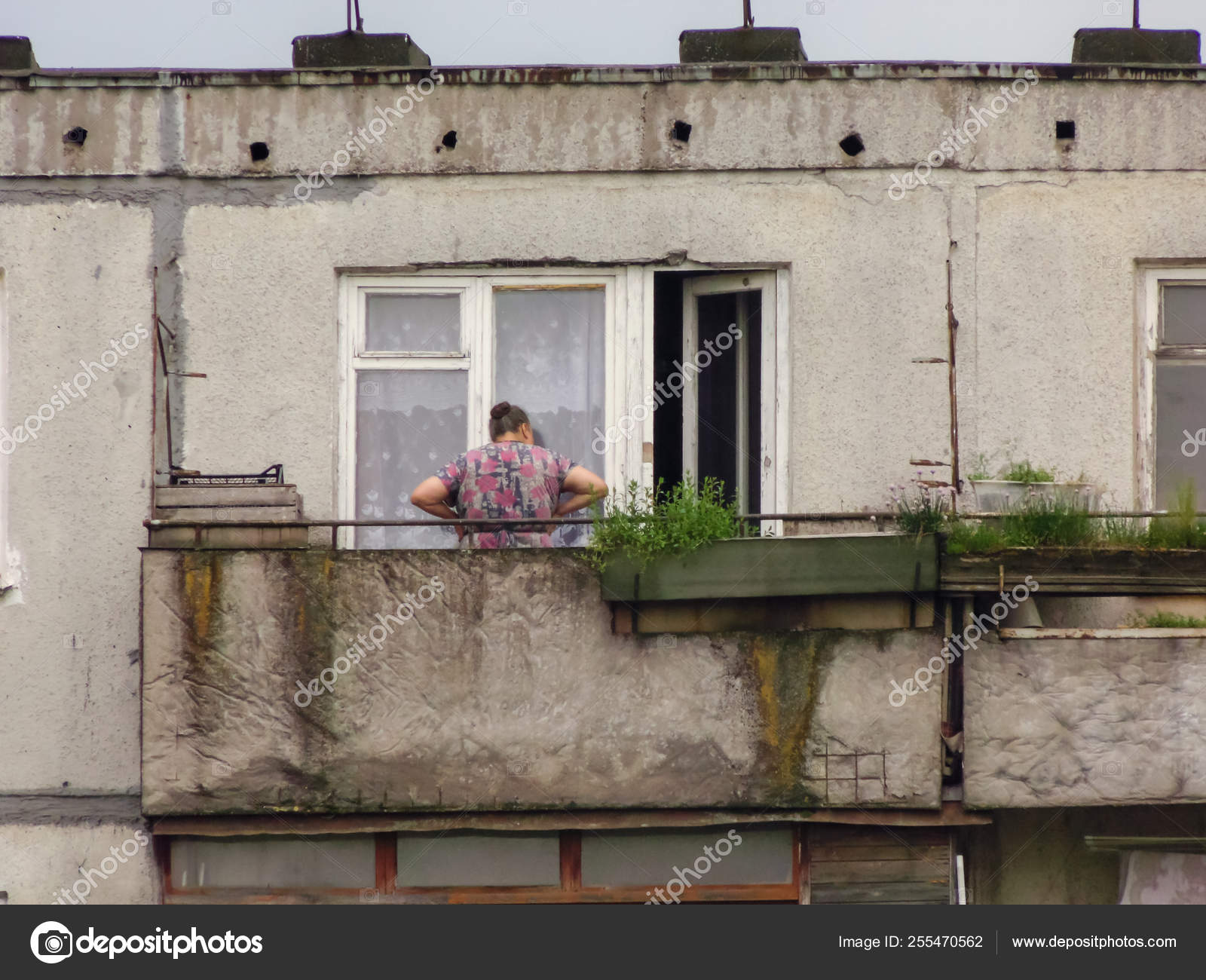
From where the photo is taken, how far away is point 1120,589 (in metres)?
8.88

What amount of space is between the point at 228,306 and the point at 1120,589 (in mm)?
4730

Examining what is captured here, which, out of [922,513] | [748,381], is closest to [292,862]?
[748,381]

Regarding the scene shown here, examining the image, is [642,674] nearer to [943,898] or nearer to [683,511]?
[683,511]

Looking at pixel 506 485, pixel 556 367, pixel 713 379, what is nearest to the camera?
pixel 506 485

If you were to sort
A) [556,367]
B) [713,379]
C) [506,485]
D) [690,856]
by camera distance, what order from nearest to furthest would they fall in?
[506,485]
[690,856]
[556,367]
[713,379]

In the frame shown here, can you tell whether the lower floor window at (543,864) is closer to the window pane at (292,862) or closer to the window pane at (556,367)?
the window pane at (292,862)

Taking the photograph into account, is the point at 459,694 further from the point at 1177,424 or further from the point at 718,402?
the point at 1177,424

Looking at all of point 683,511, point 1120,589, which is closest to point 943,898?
point 1120,589

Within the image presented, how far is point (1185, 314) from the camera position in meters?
9.73

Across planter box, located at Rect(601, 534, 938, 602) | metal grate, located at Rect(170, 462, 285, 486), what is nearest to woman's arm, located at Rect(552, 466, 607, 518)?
planter box, located at Rect(601, 534, 938, 602)

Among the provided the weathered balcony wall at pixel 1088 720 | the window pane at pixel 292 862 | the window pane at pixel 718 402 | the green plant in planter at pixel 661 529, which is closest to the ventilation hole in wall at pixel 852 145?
the window pane at pixel 718 402

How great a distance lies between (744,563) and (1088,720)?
1804 millimetres

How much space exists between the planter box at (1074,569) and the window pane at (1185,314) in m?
1.36

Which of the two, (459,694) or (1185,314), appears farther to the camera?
(1185,314)
